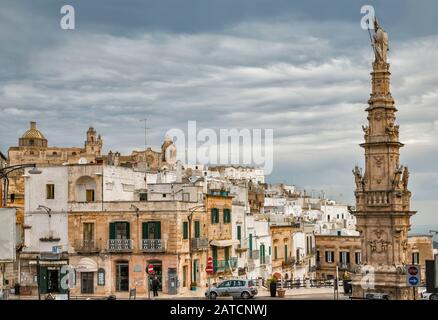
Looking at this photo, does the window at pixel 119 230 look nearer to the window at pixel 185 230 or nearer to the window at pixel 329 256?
the window at pixel 185 230

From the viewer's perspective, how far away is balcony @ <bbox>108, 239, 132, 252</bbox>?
41156 mm

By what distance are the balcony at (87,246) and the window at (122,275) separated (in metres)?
1.66

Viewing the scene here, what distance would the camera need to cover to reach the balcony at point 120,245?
41.2m

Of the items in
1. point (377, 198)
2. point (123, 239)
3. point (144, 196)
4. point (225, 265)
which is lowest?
point (225, 265)

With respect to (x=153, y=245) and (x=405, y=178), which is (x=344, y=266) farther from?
(x=153, y=245)

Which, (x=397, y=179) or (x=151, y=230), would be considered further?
(x=151, y=230)

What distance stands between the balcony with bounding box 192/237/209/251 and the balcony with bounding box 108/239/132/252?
162 inches

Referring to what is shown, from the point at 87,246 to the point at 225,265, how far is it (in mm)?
10787

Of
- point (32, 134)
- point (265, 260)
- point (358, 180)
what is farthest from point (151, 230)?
point (32, 134)

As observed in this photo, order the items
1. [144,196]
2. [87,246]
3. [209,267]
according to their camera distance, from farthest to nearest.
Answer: [144,196] → [87,246] → [209,267]

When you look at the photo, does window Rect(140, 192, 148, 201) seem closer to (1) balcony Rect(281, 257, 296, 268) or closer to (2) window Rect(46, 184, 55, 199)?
(2) window Rect(46, 184, 55, 199)

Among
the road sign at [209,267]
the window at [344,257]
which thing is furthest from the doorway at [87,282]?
the window at [344,257]

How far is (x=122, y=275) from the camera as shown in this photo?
41250 millimetres
